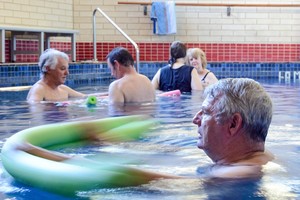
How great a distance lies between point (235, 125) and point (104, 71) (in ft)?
34.3

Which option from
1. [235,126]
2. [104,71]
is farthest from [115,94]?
[104,71]

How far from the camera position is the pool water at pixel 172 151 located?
2.89m

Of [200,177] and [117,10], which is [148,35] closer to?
[117,10]

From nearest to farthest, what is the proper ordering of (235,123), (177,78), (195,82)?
(235,123), (195,82), (177,78)

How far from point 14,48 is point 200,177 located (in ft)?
32.3

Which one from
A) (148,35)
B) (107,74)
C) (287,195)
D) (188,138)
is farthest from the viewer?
(148,35)

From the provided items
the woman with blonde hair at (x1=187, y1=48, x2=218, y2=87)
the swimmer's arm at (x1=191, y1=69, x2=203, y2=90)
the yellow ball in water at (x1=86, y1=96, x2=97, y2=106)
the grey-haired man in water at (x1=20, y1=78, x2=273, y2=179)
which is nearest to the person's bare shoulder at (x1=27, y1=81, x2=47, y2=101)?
the yellow ball in water at (x1=86, y1=96, x2=97, y2=106)

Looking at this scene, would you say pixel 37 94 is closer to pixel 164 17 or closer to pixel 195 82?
pixel 195 82

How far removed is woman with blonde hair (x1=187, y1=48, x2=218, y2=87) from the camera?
30.2 feet

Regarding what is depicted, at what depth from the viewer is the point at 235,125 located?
303 centimetres

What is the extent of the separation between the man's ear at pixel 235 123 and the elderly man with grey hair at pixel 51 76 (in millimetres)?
4385

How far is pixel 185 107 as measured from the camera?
23.7ft

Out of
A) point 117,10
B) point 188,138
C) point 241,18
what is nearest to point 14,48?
point 117,10

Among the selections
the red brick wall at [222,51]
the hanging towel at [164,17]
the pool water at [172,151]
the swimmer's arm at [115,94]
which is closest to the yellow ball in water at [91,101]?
the pool water at [172,151]
